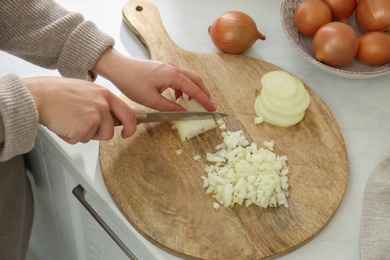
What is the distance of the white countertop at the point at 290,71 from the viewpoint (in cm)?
86

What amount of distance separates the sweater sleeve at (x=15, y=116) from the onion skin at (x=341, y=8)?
0.63 m

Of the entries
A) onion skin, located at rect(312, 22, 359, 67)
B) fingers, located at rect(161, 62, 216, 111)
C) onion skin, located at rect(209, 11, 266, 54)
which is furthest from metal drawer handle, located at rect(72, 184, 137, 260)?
onion skin, located at rect(312, 22, 359, 67)

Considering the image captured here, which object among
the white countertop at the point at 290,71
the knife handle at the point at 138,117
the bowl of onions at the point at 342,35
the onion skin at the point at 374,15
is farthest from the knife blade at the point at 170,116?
the onion skin at the point at 374,15

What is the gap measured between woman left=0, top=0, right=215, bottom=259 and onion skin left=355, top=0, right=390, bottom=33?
0.36 meters

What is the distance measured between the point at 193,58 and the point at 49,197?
0.46 meters

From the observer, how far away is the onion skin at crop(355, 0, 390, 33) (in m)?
1.02

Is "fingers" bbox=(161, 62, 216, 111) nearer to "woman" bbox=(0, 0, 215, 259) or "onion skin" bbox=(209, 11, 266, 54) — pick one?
"woman" bbox=(0, 0, 215, 259)

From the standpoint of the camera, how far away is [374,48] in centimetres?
101

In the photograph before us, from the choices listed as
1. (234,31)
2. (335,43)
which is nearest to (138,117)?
(234,31)

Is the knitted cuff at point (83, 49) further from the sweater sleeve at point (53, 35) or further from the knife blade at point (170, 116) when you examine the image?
the knife blade at point (170, 116)

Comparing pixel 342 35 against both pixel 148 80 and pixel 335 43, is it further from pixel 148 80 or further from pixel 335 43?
pixel 148 80

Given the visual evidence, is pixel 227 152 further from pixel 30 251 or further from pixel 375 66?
pixel 30 251

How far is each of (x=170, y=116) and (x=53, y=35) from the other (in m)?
Result: 0.26

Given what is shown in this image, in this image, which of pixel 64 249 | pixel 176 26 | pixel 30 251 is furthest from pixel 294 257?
pixel 30 251
